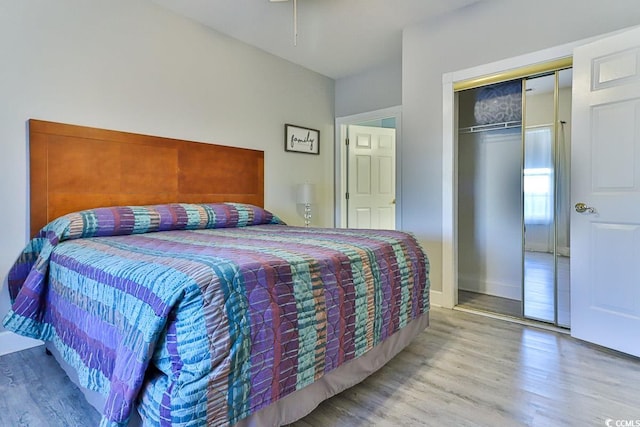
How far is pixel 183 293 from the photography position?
39.4 inches

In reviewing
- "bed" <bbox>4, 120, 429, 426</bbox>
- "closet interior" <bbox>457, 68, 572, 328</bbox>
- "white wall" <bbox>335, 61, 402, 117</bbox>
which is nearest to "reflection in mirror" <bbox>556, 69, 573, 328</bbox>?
"closet interior" <bbox>457, 68, 572, 328</bbox>

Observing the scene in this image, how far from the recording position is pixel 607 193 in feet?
7.11

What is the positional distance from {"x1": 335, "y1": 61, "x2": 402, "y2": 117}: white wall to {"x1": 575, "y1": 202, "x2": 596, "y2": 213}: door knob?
88.0 inches

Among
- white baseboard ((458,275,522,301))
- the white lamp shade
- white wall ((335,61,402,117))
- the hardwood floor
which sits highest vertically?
white wall ((335,61,402,117))

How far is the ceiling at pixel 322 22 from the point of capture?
2854mm

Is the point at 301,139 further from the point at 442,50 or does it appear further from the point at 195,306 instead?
the point at 195,306

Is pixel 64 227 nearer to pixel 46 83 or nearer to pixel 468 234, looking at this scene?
pixel 46 83

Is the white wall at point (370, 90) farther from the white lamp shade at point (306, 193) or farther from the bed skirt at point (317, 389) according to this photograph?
the bed skirt at point (317, 389)

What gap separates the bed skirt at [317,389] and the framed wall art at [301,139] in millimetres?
2624

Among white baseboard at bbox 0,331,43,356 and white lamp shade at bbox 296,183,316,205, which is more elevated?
white lamp shade at bbox 296,183,316,205

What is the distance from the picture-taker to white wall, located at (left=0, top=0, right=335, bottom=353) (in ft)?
7.27

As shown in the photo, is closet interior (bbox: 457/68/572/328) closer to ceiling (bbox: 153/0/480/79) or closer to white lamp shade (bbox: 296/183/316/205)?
ceiling (bbox: 153/0/480/79)

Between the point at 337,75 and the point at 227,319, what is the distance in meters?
4.06

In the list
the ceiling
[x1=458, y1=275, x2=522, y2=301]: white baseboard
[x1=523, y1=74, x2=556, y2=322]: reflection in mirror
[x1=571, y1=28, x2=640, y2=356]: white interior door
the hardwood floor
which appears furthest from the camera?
[x1=458, y1=275, x2=522, y2=301]: white baseboard
